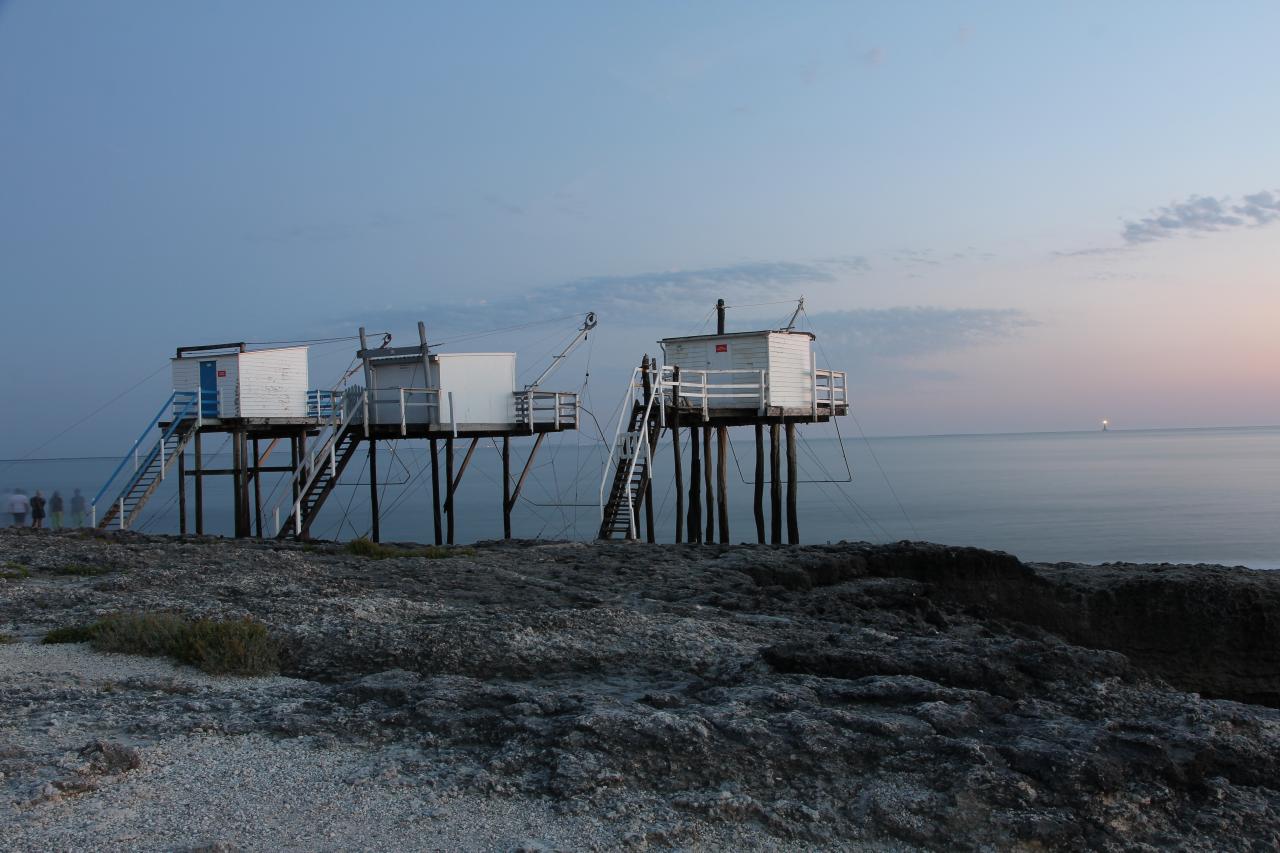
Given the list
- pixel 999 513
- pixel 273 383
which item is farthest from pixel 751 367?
pixel 999 513

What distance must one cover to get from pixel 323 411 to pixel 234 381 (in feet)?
11.1

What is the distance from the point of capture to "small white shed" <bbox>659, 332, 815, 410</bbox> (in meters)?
27.2

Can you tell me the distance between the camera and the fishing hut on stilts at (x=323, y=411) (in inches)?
1089

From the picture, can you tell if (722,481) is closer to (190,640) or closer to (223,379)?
(223,379)

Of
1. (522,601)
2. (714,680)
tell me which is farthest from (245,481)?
(714,680)

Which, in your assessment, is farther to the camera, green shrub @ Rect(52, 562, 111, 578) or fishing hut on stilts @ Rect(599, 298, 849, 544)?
fishing hut on stilts @ Rect(599, 298, 849, 544)

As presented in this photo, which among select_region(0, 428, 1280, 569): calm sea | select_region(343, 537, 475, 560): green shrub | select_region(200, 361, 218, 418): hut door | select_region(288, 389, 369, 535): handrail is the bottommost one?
select_region(0, 428, 1280, 569): calm sea

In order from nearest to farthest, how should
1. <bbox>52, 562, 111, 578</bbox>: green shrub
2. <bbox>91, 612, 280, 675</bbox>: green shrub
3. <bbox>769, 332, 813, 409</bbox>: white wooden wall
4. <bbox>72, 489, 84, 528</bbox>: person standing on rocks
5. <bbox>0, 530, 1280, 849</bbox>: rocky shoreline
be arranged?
<bbox>0, 530, 1280, 849</bbox>: rocky shoreline < <bbox>91, 612, 280, 675</bbox>: green shrub < <bbox>52, 562, 111, 578</bbox>: green shrub < <bbox>769, 332, 813, 409</bbox>: white wooden wall < <bbox>72, 489, 84, 528</bbox>: person standing on rocks

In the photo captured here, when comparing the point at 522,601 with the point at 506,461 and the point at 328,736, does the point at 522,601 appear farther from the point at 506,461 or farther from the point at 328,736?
the point at 506,461

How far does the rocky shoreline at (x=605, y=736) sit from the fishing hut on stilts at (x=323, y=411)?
1640 centimetres

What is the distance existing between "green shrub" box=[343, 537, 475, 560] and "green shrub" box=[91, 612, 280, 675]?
6.96m

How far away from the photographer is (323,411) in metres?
31.6

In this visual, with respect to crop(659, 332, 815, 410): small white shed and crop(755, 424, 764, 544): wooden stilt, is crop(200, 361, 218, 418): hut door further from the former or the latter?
crop(755, 424, 764, 544): wooden stilt

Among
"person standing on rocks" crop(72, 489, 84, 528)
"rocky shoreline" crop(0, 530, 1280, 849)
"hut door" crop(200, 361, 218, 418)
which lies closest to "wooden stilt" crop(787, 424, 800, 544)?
"hut door" crop(200, 361, 218, 418)
